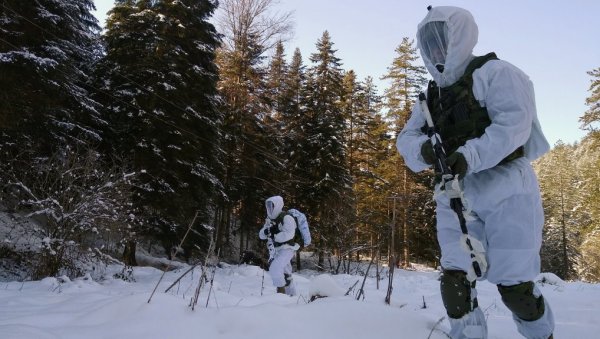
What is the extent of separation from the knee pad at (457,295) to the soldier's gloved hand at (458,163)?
582mm

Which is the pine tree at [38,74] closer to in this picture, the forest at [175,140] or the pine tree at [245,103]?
the forest at [175,140]

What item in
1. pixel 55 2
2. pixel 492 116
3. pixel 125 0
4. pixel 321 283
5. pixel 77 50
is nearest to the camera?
pixel 492 116

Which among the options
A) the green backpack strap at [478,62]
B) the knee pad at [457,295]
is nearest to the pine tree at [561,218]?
the green backpack strap at [478,62]

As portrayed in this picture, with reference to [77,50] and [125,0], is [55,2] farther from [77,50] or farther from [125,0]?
[125,0]

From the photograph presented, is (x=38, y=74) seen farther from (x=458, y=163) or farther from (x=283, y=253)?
(x=458, y=163)

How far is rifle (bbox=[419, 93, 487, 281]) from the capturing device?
2189 millimetres

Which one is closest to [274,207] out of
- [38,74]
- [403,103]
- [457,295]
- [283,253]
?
[283,253]

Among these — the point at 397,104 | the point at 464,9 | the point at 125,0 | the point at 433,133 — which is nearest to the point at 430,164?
the point at 433,133

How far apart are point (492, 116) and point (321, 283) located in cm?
180

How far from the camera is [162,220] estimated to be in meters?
13.4

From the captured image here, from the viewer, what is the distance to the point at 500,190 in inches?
90.0

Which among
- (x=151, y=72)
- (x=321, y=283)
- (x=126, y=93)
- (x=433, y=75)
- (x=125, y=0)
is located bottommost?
(x=321, y=283)

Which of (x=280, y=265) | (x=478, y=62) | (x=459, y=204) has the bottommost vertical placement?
(x=280, y=265)

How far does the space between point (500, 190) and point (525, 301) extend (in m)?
0.61
